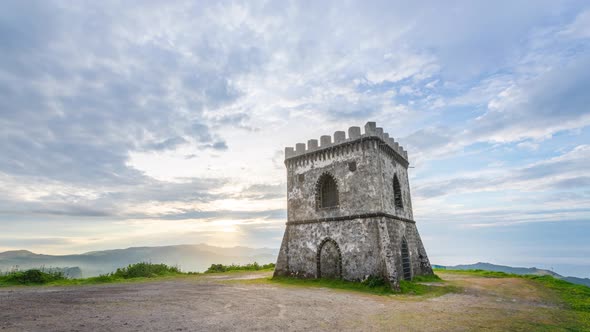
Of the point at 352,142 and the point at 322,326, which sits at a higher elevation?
the point at 352,142

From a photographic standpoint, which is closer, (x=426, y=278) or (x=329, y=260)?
(x=329, y=260)

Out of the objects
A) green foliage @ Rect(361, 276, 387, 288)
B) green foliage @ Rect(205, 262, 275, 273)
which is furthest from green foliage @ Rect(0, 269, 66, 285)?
green foliage @ Rect(361, 276, 387, 288)

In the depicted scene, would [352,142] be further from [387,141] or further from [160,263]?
[160,263]

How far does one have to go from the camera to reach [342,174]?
2009 cm

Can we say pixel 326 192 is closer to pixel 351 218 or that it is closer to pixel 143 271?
pixel 351 218

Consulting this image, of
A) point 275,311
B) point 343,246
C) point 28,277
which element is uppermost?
point 343,246

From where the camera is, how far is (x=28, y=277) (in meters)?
19.4

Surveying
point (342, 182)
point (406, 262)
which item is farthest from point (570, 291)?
point (342, 182)

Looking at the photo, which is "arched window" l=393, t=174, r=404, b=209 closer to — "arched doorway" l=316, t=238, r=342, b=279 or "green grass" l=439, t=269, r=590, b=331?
"arched doorway" l=316, t=238, r=342, b=279

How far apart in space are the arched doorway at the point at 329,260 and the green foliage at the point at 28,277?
17.4 metres

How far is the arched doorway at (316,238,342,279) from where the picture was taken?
62.4 ft

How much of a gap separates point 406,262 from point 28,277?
77.6ft

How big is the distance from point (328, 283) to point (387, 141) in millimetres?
10107

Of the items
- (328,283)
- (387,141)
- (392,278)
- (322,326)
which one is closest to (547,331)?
→ (322,326)
